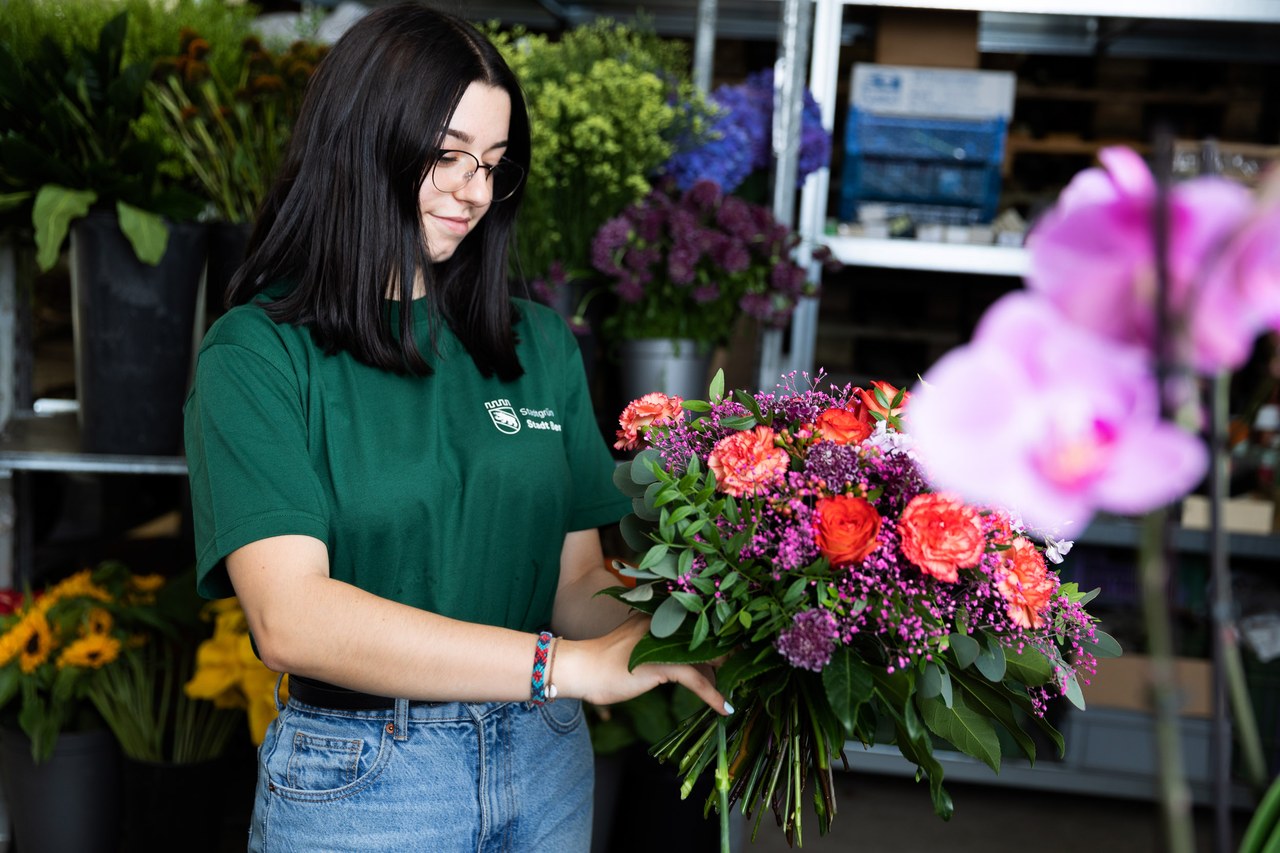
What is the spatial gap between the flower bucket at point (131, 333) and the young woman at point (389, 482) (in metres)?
0.81

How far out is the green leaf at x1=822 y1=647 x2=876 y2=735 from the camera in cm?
83

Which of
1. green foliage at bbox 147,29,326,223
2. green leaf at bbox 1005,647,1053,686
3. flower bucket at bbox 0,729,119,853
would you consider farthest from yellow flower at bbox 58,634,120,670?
green leaf at bbox 1005,647,1053,686

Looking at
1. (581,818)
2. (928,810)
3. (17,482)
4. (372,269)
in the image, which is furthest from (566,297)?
(928,810)

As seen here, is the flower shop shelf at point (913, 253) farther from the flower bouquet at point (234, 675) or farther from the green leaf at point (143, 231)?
the flower bouquet at point (234, 675)

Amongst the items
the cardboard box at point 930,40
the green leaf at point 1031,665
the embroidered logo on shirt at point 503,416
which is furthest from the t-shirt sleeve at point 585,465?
the cardboard box at point 930,40

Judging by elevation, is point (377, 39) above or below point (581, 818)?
above

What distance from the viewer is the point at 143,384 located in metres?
1.99

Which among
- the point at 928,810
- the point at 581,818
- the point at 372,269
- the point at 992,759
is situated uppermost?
the point at 372,269

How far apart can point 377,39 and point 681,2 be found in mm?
1946

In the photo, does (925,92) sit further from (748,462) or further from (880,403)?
(748,462)

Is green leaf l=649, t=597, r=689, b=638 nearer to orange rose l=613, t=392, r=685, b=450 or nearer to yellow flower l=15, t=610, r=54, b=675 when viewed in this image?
orange rose l=613, t=392, r=685, b=450

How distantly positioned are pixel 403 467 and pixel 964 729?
2.00ft

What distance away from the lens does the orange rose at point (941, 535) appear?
80cm

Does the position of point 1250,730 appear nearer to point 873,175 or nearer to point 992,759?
point 992,759
